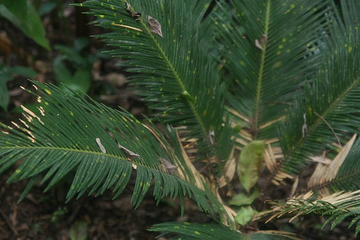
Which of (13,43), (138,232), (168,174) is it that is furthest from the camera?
(13,43)

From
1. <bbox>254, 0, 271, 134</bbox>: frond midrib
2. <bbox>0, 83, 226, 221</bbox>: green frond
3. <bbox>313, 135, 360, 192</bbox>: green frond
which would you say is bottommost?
<bbox>313, 135, 360, 192</bbox>: green frond

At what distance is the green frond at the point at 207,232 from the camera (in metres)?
1.58

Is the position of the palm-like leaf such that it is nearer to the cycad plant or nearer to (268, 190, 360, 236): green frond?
the cycad plant

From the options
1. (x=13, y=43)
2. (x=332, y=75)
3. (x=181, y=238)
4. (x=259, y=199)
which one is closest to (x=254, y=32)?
(x=332, y=75)

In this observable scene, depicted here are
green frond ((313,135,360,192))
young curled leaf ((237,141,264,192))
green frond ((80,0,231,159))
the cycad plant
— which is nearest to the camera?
the cycad plant

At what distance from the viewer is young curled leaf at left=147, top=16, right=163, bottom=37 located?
1.83 metres

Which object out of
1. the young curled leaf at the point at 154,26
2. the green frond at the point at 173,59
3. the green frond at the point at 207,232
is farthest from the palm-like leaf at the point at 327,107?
the young curled leaf at the point at 154,26

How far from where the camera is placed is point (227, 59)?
223 centimetres

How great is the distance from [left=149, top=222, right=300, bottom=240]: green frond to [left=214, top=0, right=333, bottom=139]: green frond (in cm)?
62

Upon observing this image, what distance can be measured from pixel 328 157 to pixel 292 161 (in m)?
0.22

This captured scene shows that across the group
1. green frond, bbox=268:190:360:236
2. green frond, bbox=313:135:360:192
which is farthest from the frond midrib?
green frond, bbox=268:190:360:236

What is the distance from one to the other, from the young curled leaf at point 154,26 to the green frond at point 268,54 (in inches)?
18.5

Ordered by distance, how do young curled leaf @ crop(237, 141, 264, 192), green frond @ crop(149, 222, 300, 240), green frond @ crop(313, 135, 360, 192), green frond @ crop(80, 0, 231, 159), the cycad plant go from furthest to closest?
young curled leaf @ crop(237, 141, 264, 192) → green frond @ crop(313, 135, 360, 192) → green frond @ crop(80, 0, 231, 159) → the cycad plant → green frond @ crop(149, 222, 300, 240)

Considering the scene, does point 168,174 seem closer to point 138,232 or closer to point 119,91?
point 138,232
